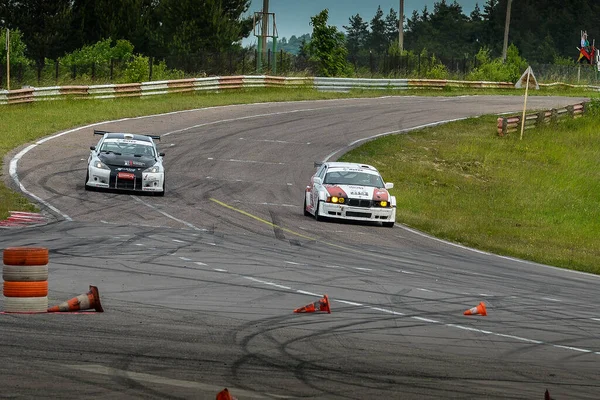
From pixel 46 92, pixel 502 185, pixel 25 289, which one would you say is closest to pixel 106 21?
pixel 46 92

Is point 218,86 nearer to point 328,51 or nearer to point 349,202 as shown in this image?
point 328,51

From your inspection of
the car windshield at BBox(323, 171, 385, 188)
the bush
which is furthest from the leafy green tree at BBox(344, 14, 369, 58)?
the car windshield at BBox(323, 171, 385, 188)

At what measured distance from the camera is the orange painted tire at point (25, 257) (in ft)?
40.6

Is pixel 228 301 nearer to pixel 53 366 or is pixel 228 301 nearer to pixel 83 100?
pixel 53 366

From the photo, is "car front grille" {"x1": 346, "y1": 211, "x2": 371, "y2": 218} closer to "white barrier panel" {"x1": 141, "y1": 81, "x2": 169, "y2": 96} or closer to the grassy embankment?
the grassy embankment

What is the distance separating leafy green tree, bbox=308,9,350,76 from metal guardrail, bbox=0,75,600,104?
20.5 feet

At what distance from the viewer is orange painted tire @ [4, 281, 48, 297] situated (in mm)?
12219

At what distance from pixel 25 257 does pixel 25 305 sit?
0.59m

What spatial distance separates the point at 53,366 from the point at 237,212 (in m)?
15.8

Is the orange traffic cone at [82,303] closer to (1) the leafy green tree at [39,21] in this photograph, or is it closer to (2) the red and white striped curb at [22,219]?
(2) the red and white striped curb at [22,219]

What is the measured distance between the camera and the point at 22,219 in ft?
71.5

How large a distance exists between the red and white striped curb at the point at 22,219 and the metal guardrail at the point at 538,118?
93.5 ft

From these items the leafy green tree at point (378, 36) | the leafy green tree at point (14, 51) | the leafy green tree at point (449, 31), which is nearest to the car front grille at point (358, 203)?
the leafy green tree at point (14, 51)

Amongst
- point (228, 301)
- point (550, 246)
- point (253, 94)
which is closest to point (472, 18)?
point (253, 94)
